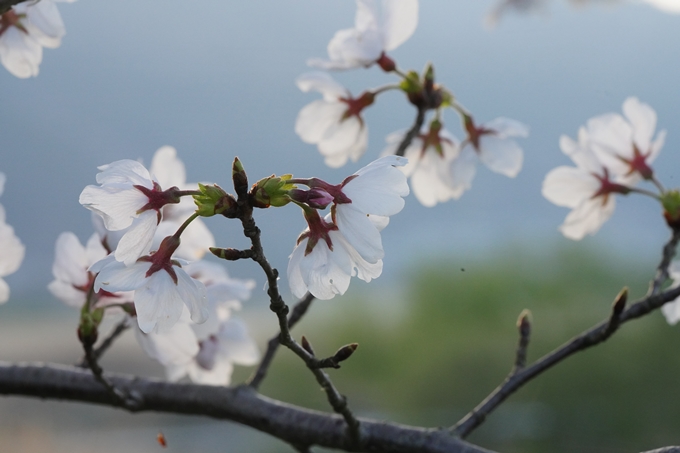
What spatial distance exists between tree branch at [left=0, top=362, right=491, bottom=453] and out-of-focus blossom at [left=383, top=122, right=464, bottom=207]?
0.71ft

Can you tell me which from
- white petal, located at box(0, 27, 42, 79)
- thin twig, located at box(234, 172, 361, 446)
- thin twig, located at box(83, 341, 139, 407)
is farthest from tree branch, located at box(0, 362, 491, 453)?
white petal, located at box(0, 27, 42, 79)

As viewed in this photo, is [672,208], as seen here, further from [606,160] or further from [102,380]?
[102,380]

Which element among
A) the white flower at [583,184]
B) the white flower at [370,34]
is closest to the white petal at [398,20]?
the white flower at [370,34]

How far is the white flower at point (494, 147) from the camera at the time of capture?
1.72ft

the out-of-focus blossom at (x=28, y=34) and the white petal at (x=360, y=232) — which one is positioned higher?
the out-of-focus blossom at (x=28, y=34)

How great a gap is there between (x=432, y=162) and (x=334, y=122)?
9cm

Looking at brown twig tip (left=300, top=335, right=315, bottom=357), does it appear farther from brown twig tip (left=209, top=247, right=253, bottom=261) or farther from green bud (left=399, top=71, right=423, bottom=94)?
green bud (left=399, top=71, right=423, bottom=94)

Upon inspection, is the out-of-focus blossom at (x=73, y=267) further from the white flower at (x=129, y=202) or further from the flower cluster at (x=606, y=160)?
the flower cluster at (x=606, y=160)

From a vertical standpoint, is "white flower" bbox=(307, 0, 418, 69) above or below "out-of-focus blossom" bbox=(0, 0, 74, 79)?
above

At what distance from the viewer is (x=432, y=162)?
0.55 metres

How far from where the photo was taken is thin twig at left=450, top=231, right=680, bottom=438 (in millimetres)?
404

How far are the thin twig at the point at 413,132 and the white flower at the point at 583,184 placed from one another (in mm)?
113

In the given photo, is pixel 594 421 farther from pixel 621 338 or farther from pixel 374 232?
pixel 374 232

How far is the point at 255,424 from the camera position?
432 mm
